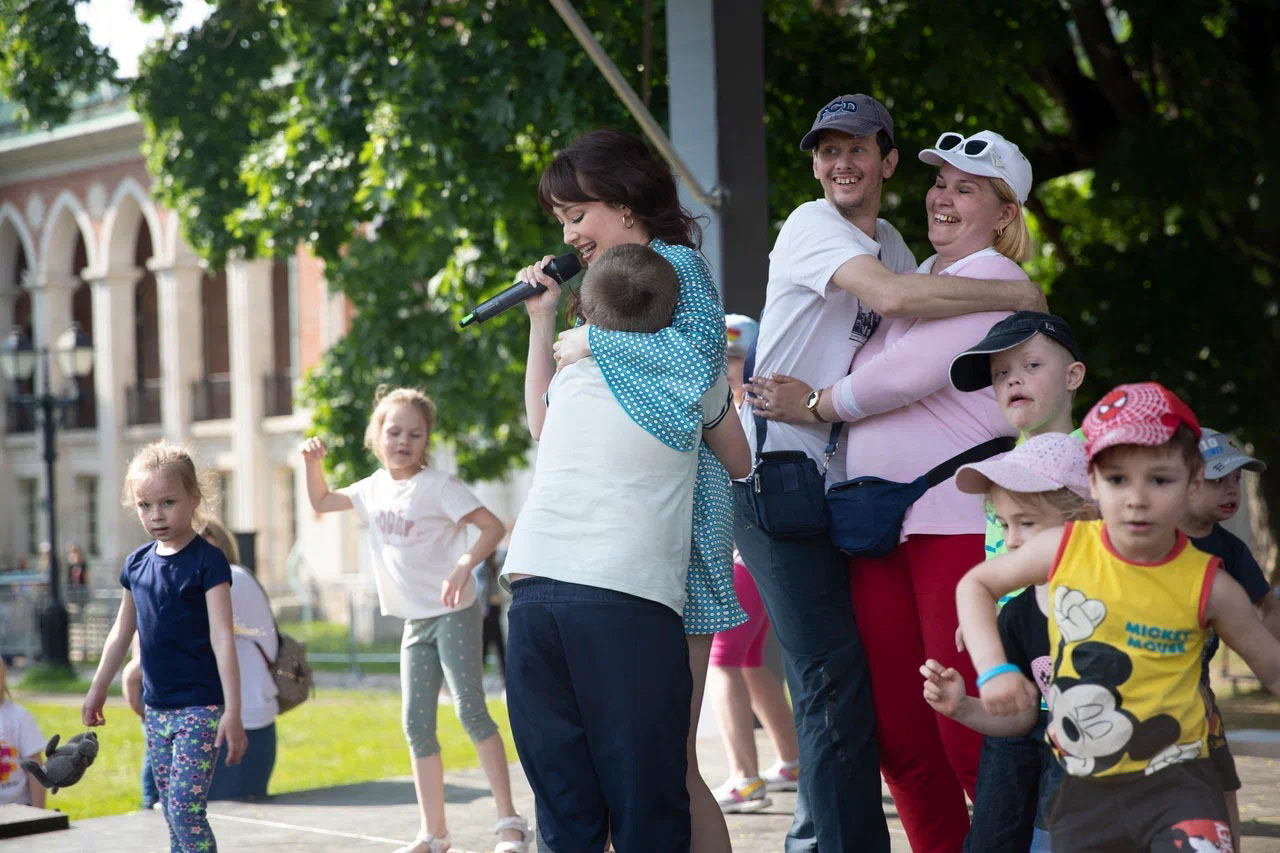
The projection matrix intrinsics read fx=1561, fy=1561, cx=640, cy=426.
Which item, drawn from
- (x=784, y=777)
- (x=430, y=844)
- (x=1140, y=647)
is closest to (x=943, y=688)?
(x=1140, y=647)

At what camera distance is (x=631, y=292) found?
3.56 meters

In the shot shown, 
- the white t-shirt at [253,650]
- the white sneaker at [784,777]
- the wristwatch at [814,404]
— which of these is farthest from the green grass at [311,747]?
the wristwatch at [814,404]

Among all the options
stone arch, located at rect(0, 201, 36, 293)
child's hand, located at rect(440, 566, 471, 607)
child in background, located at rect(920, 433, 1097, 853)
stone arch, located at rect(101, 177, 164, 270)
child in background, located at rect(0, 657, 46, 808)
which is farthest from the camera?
stone arch, located at rect(0, 201, 36, 293)

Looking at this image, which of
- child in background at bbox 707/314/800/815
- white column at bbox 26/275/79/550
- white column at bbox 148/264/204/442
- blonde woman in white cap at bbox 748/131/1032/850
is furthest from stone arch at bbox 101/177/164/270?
blonde woman in white cap at bbox 748/131/1032/850

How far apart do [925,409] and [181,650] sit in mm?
2594

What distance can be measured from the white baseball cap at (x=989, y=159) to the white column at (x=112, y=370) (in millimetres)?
38527

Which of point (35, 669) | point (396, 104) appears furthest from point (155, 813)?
point (35, 669)

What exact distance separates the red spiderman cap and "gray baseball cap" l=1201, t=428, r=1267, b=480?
947 millimetres

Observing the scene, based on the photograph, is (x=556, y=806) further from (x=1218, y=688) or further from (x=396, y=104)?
(x=1218, y=688)

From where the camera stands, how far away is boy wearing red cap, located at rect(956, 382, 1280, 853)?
9.61 feet

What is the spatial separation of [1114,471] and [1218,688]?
11.3m

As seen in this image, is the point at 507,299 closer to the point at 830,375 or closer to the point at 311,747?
the point at 830,375

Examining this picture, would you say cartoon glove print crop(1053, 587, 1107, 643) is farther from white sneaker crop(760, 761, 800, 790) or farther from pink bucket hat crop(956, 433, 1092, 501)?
white sneaker crop(760, 761, 800, 790)

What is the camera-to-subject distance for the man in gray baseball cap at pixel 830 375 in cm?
385
